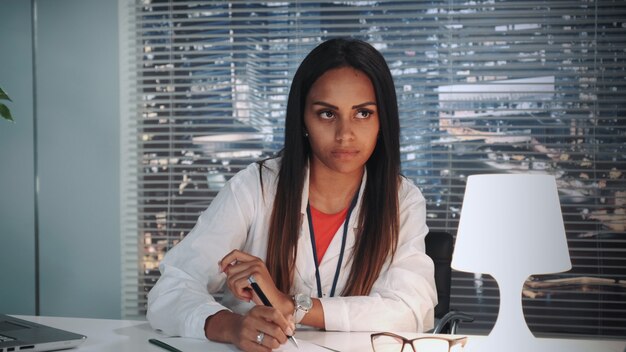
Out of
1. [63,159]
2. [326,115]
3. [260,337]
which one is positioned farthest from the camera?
[63,159]

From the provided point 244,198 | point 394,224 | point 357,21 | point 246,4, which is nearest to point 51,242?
point 246,4

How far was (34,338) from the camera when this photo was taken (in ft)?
4.32

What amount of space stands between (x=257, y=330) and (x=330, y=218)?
0.65 meters

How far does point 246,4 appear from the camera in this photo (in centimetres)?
369

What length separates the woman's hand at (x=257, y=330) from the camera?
131cm

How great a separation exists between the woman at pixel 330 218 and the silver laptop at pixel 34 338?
10.1 inches

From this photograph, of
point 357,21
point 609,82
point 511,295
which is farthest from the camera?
point 357,21

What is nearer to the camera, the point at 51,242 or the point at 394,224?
the point at 394,224

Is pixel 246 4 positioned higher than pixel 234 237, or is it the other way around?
pixel 246 4

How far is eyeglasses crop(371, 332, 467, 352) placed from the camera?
3.99 feet

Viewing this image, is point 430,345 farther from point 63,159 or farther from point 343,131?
point 63,159

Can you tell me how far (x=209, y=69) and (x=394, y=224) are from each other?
2098mm

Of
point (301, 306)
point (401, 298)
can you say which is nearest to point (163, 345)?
point (301, 306)

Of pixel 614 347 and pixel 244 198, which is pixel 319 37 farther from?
pixel 614 347
